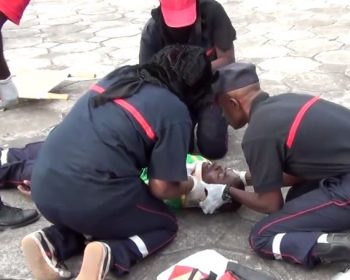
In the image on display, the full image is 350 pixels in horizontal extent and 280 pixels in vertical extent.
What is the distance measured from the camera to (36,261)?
A: 2303mm

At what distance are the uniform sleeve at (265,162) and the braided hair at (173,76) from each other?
12.2 inches

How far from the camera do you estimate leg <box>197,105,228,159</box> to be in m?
3.40

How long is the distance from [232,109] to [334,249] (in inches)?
29.0

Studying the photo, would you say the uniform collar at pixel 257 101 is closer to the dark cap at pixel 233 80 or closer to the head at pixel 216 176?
the dark cap at pixel 233 80

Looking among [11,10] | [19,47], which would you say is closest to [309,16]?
[19,47]

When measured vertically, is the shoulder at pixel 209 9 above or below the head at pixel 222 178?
above

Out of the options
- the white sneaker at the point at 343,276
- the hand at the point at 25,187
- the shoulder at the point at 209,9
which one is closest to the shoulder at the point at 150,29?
the shoulder at the point at 209,9

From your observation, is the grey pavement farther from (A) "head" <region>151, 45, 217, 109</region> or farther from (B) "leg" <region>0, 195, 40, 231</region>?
(A) "head" <region>151, 45, 217, 109</region>

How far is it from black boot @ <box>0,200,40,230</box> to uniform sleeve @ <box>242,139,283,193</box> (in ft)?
3.78

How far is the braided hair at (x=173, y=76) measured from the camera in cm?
228

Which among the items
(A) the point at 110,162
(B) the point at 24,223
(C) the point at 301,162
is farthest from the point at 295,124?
(B) the point at 24,223

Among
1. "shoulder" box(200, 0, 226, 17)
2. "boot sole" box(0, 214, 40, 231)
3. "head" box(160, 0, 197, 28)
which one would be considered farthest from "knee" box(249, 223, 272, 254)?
"shoulder" box(200, 0, 226, 17)

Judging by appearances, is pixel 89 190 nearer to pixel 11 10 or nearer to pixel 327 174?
pixel 327 174

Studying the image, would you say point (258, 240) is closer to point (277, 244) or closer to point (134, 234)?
point (277, 244)
